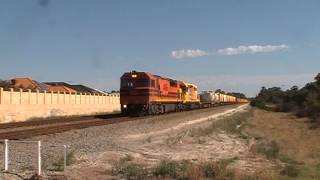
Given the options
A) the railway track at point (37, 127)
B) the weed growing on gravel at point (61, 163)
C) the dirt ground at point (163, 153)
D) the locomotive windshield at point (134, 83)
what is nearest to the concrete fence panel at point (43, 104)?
the locomotive windshield at point (134, 83)

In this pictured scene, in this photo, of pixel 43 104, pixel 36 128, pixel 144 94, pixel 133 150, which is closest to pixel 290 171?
pixel 133 150

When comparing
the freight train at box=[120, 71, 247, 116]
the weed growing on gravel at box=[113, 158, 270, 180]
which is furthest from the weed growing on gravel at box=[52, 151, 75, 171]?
the freight train at box=[120, 71, 247, 116]

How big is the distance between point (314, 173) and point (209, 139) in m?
8.47

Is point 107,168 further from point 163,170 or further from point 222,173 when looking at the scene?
point 222,173

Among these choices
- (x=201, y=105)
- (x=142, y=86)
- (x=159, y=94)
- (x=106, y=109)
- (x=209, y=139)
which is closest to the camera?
(x=209, y=139)

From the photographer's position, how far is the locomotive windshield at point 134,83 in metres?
46.5

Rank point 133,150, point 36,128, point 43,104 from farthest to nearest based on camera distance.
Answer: point 43,104 < point 36,128 < point 133,150

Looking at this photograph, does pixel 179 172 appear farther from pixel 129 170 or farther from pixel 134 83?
pixel 134 83

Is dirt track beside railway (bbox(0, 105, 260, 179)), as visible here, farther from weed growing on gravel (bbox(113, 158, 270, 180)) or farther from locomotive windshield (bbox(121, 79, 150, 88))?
locomotive windshield (bbox(121, 79, 150, 88))

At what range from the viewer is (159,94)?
163 feet

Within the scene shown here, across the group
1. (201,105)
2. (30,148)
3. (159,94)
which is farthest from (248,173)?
(201,105)

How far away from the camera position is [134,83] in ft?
155

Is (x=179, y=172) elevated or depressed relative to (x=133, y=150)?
depressed

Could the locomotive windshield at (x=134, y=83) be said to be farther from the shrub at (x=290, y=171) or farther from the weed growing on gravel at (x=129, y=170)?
the weed growing on gravel at (x=129, y=170)
